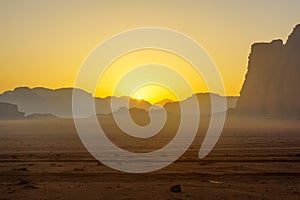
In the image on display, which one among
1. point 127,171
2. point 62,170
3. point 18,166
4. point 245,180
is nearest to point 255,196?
point 245,180

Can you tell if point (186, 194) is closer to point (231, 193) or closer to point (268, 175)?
point (231, 193)

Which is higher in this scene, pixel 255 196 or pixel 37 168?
pixel 37 168

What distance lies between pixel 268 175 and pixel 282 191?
7.66 metres

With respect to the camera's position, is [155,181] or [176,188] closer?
[176,188]

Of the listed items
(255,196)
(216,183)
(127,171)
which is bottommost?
(255,196)

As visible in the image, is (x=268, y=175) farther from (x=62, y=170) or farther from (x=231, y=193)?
(x=62, y=170)

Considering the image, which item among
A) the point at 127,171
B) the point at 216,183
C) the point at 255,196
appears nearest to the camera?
the point at 255,196

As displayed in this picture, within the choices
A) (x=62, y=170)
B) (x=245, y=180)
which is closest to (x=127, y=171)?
(x=62, y=170)

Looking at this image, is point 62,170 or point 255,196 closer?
point 255,196

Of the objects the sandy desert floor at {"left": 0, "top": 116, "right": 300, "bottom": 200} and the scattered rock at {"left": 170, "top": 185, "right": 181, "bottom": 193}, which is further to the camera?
the scattered rock at {"left": 170, "top": 185, "right": 181, "bottom": 193}

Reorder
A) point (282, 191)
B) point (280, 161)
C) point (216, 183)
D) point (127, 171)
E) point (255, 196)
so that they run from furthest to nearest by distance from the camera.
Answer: point (280, 161), point (127, 171), point (216, 183), point (282, 191), point (255, 196)

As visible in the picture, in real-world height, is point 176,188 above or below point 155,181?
below

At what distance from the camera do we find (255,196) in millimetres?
26828

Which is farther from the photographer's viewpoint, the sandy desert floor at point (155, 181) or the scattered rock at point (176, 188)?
the scattered rock at point (176, 188)
